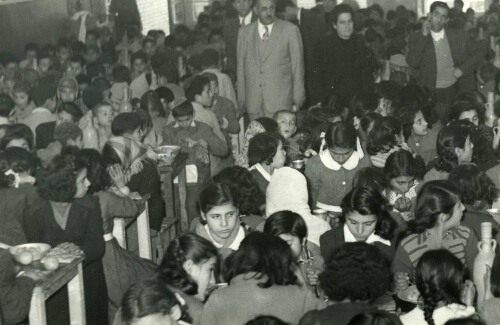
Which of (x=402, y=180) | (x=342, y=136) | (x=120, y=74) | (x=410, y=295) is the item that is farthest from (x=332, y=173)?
(x=120, y=74)

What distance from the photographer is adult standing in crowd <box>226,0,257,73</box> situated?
10.0 m

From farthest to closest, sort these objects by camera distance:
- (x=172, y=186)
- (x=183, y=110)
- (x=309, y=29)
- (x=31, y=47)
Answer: (x=31, y=47) → (x=309, y=29) → (x=183, y=110) → (x=172, y=186)

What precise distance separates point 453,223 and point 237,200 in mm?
1347

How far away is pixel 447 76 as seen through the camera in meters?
9.07

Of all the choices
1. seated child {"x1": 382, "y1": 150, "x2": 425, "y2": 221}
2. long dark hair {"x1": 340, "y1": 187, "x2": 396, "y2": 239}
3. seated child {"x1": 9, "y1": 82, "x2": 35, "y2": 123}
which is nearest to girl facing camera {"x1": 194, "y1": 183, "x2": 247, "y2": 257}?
long dark hair {"x1": 340, "y1": 187, "x2": 396, "y2": 239}

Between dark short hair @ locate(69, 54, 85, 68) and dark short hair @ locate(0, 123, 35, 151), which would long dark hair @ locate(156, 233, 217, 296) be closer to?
dark short hair @ locate(0, 123, 35, 151)

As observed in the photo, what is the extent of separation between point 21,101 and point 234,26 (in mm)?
2813

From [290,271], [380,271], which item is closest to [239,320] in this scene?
[290,271]

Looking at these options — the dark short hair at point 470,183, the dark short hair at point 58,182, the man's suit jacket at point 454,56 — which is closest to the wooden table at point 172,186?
the dark short hair at point 58,182

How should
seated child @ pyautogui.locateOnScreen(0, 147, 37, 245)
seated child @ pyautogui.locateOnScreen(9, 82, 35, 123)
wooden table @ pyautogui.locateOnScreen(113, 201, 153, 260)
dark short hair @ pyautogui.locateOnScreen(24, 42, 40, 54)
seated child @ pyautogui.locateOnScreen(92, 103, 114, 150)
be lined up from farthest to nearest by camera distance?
dark short hair @ pyautogui.locateOnScreen(24, 42, 40, 54), seated child @ pyautogui.locateOnScreen(9, 82, 35, 123), seated child @ pyautogui.locateOnScreen(92, 103, 114, 150), wooden table @ pyautogui.locateOnScreen(113, 201, 153, 260), seated child @ pyautogui.locateOnScreen(0, 147, 37, 245)

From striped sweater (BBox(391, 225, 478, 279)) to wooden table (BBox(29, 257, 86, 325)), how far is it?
170cm

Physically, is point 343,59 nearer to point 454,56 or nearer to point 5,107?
point 454,56

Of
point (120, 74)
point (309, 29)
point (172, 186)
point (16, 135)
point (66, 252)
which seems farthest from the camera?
point (309, 29)

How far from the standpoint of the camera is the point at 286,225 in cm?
440
